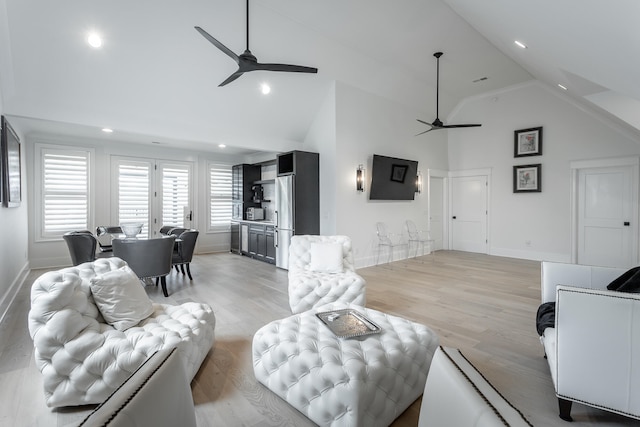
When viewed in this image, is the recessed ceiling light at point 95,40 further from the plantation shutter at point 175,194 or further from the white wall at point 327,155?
the plantation shutter at point 175,194

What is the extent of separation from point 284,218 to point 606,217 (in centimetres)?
619

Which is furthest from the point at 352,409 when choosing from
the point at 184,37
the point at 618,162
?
the point at 618,162

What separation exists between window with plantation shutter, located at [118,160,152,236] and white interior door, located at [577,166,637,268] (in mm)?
9251

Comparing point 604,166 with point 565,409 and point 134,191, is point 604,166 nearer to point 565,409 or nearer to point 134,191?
point 565,409

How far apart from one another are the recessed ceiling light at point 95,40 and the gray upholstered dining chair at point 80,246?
2479 millimetres

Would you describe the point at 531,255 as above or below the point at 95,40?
below

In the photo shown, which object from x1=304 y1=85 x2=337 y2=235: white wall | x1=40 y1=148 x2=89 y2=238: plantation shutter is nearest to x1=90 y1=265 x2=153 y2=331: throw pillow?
x1=304 y1=85 x2=337 y2=235: white wall

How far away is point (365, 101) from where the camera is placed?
6.25m

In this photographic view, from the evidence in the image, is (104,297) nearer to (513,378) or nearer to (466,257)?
(513,378)

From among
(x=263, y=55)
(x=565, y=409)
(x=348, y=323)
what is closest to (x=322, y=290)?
(x=348, y=323)

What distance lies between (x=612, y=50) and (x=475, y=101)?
539 cm

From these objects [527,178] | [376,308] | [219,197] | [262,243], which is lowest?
[376,308]

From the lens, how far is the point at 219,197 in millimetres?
8219

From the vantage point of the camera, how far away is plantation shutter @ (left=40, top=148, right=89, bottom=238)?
597 cm
